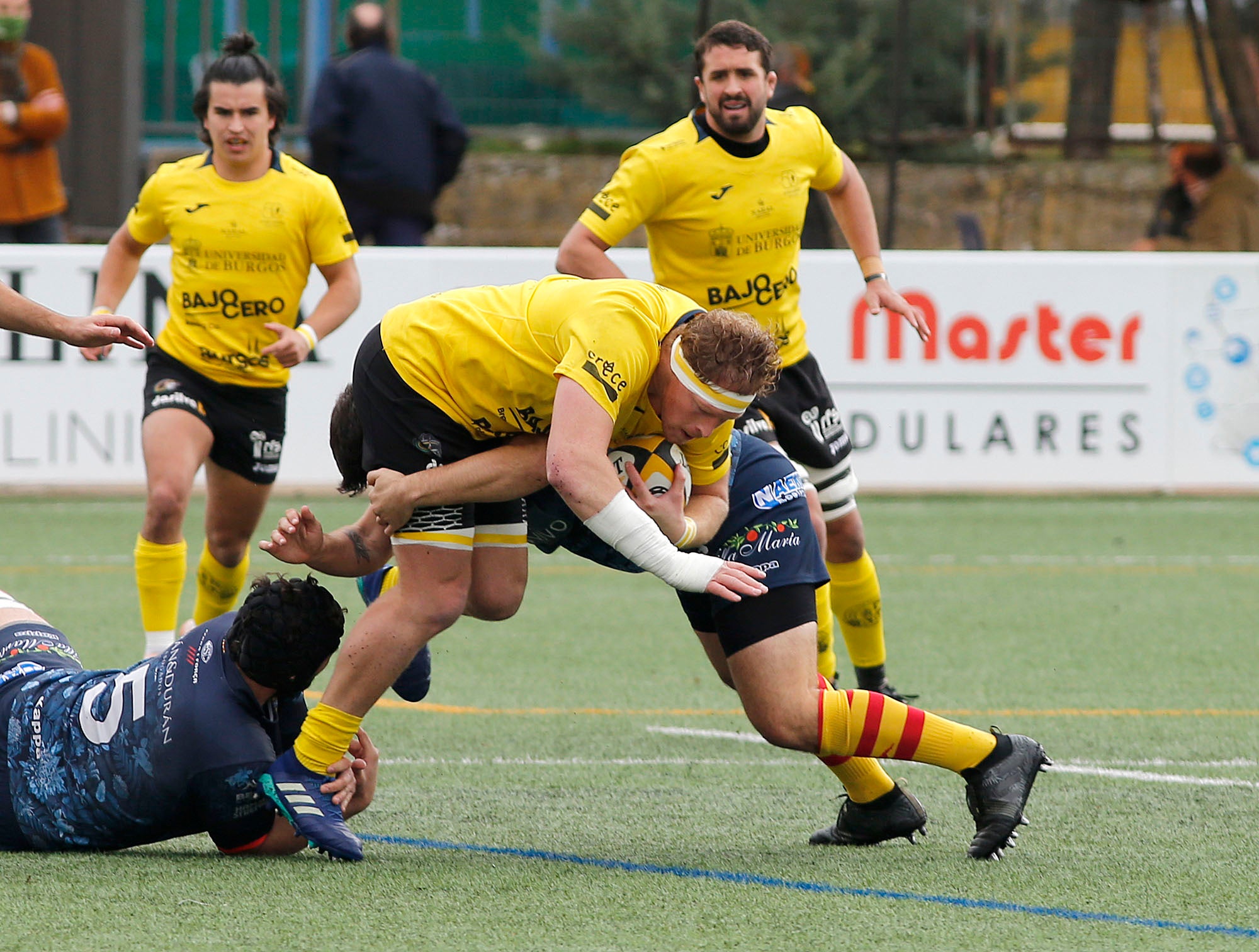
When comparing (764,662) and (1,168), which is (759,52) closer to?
(764,662)

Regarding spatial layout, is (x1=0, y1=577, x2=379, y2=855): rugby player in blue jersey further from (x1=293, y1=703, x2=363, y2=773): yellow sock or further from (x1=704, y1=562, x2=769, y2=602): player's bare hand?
(x1=704, y1=562, x2=769, y2=602): player's bare hand

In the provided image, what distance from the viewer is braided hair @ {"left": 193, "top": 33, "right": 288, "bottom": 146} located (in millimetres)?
6695

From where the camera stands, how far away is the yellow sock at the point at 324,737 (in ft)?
14.1

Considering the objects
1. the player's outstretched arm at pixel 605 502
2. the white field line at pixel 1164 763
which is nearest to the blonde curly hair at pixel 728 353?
the player's outstretched arm at pixel 605 502

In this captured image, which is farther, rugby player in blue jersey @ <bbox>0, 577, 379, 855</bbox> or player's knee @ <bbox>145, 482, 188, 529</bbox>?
player's knee @ <bbox>145, 482, 188, 529</bbox>

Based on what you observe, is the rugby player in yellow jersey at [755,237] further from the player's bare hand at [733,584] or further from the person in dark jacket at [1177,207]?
the person in dark jacket at [1177,207]

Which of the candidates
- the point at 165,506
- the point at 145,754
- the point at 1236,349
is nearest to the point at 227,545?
the point at 165,506

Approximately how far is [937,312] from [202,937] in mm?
8708

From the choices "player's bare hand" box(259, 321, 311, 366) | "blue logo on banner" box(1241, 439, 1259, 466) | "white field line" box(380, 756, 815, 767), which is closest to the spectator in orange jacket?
"player's bare hand" box(259, 321, 311, 366)

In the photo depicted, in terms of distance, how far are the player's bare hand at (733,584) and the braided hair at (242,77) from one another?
3.34m

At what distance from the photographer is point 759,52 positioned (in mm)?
6250

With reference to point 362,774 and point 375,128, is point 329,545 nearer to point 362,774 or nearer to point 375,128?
point 362,774

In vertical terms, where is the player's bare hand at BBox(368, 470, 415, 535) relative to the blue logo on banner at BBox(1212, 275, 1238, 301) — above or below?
above

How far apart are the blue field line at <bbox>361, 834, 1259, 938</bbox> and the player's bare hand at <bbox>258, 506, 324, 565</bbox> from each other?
0.69m
